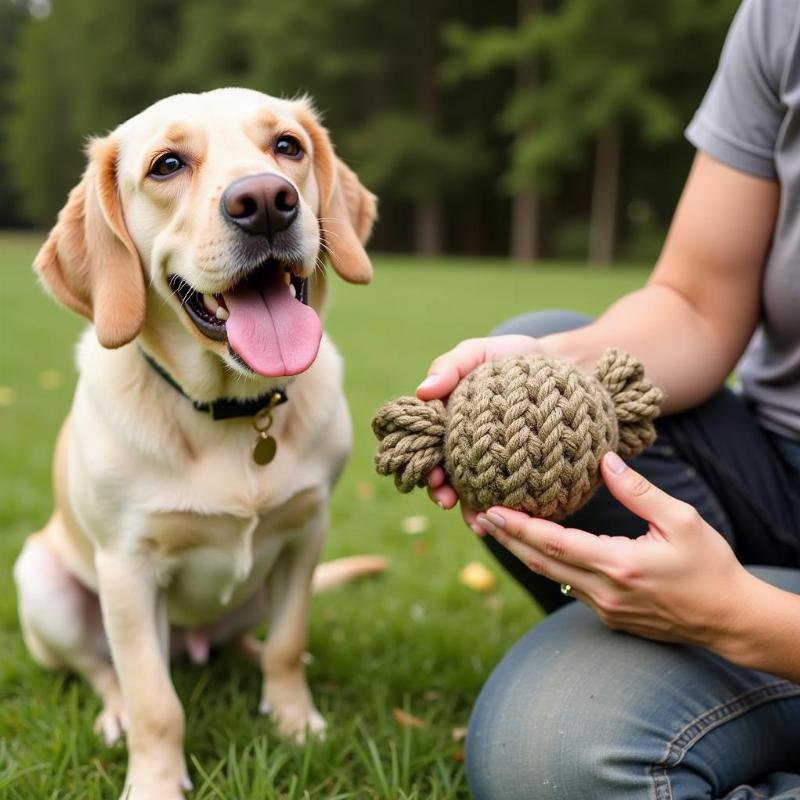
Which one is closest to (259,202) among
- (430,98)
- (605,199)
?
(605,199)

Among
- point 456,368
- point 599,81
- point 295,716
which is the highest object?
point 456,368

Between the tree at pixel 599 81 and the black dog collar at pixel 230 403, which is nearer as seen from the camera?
the black dog collar at pixel 230 403

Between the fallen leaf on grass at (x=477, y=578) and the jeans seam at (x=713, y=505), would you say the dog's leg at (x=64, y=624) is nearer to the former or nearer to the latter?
the fallen leaf on grass at (x=477, y=578)

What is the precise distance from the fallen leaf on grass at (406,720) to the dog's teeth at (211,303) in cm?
99

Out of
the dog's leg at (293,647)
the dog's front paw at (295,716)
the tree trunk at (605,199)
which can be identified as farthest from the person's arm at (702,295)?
the tree trunk at (605,199)

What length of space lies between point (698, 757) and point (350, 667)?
102cm

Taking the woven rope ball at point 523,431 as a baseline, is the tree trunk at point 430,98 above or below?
below

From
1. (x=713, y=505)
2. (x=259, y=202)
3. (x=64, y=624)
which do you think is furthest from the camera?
(x=64, y=624)

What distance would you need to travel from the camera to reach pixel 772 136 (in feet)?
6.60

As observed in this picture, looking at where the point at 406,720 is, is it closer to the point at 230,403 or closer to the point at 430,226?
the point at 230,403

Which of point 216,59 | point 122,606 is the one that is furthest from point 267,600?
point 216,59

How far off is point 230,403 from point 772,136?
4.36 ft

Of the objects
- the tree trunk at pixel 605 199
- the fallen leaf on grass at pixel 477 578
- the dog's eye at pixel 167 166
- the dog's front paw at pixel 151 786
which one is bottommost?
the tree trunk at pixel 605 199

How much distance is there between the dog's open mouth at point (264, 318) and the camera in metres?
1.73
